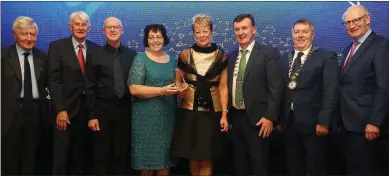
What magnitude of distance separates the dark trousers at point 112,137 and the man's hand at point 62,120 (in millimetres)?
356

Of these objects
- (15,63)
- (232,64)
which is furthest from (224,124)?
(15,63)

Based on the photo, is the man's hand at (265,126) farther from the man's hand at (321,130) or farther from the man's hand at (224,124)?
the man's hand at (321,130)

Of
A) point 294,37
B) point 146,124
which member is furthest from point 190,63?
point 294,37

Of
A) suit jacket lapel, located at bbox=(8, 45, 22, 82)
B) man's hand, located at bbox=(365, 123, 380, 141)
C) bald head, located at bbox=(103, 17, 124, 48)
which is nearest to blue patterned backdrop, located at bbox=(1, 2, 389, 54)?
suit jacket lapel, located at bbox=(8, 45, 22, 82)

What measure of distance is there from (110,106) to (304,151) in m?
1.98

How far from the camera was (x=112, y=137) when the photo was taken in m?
4.38

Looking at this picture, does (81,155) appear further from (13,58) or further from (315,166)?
(315,166)

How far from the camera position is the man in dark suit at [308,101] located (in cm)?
413

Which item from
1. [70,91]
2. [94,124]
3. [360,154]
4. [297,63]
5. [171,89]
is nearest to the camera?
[171,89]

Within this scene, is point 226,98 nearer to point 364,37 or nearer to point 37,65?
point 364,37

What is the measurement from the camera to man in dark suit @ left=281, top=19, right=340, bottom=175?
4.13 m

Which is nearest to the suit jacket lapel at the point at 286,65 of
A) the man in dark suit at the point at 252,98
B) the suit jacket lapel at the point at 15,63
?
the man in dark suit at the point at 252,98

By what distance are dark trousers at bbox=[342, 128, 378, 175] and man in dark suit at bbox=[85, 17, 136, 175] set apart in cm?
220

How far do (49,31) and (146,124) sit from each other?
1.63m
